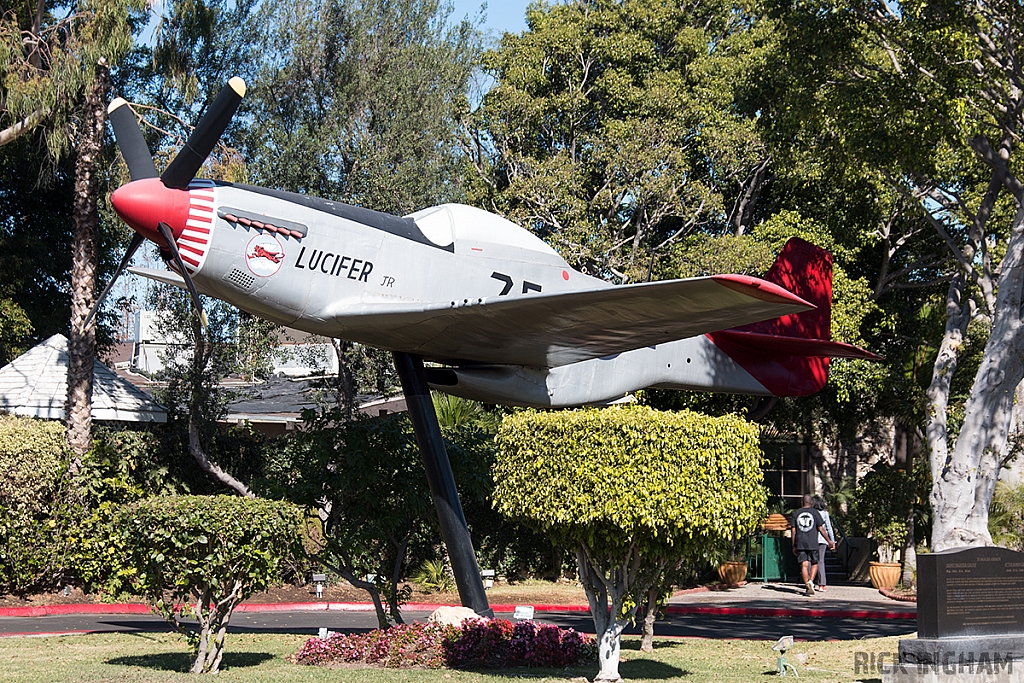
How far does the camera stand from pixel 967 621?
1109 cm

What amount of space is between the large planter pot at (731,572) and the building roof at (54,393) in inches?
528

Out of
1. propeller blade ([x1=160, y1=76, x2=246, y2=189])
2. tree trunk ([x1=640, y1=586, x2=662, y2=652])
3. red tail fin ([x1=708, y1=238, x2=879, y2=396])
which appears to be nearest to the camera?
propeller blade ([x1=160, y1=76, x2=246, y2=189])

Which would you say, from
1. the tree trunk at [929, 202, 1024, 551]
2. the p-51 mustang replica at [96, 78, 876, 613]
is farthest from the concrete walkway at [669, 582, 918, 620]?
the p-51 mustang replica at [96, 78, 876, 613]

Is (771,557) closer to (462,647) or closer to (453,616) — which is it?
(453,616)

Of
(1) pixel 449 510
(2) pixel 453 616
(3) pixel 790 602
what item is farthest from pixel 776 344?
(3) pixel 790 602

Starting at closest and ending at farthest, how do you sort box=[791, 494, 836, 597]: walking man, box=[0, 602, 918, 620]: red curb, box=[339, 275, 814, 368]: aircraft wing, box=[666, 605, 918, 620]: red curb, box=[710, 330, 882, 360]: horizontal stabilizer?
box=[339, 275, 814, 368]: aircraft wing < box=[710, 330, 882, 360]: horizontal stabilizer < box=[0, 602, 918, 620]: red curb < box=[666, 605, 918, 620]: red curb < box=[791, 494, 836, 597]: walking man

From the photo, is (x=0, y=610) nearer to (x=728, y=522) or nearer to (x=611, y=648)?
(x=611, y=648)

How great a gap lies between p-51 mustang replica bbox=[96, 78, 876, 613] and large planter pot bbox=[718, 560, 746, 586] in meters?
11.8

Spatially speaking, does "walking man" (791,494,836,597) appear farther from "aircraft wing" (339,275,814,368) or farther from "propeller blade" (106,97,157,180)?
"propeller blade" (106,97,157,180)

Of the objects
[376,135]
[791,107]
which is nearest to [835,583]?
[791,107]

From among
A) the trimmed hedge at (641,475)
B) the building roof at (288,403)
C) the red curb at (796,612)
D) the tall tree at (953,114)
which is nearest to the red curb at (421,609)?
the red curb at (796,612)

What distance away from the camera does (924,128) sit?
16312mm

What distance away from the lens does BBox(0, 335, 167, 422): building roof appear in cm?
2127

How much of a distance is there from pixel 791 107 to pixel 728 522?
11101 millimetres
